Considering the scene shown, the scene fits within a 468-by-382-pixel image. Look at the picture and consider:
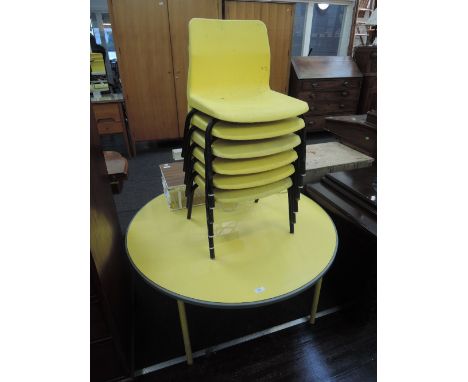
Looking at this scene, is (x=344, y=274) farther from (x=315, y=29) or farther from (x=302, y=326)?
(x=315, y=29)

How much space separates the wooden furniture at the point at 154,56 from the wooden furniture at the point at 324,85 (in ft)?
4.66

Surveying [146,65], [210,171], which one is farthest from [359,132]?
[146,65]

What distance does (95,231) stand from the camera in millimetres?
926

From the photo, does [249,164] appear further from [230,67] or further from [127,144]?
[127,144]

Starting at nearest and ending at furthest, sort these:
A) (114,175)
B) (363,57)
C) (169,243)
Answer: (169,243), (114,175), (363,57)

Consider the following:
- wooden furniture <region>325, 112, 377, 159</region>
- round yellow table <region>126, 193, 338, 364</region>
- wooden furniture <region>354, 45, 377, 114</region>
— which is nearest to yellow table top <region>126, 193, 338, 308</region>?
round yellow table <region>126, 193, 338, 364</region>

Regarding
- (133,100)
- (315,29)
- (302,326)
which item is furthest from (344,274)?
(315,29)

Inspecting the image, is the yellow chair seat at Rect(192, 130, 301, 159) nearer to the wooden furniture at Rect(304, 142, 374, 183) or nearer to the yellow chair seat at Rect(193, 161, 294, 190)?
the yellow chair seat at Rect(193, 161, 294, 190)

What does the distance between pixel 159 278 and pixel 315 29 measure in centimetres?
532

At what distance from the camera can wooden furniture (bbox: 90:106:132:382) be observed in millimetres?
951

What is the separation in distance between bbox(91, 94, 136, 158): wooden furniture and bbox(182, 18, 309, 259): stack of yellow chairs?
258 centimetres

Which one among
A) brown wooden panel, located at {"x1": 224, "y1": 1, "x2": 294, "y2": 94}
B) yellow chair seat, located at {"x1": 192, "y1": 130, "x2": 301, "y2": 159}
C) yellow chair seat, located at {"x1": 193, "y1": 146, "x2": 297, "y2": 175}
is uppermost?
brown wooden panel, located at {"x1": 224, "y1": 1, "x2": 294, "y2": 94}

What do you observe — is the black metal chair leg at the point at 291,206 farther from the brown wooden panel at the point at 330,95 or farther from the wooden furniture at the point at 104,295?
the brown wooden panel at the point at 330,95

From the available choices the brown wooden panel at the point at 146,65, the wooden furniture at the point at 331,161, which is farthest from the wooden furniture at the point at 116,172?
the brown wooden panel at the point at 146,65
